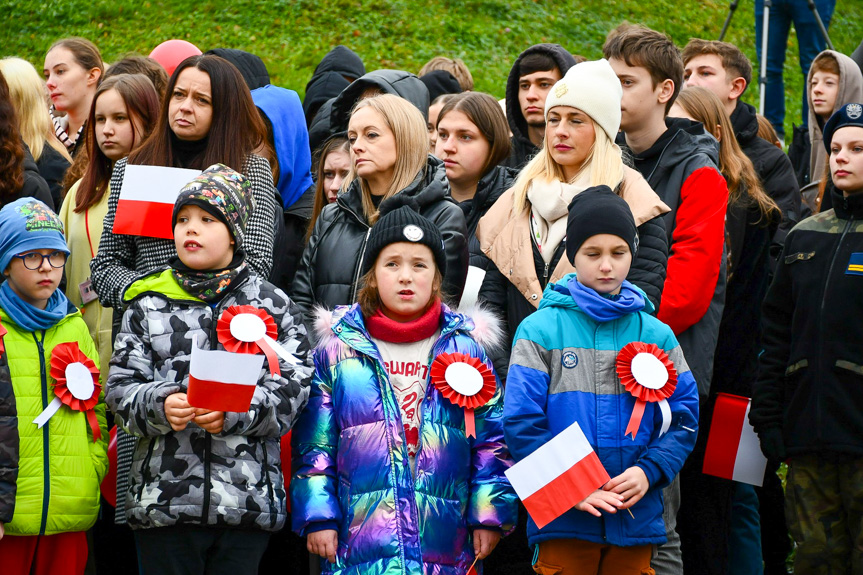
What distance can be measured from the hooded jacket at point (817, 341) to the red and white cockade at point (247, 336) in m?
2.11

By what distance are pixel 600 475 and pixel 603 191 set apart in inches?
44.4

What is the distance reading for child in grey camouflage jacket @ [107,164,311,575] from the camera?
3.75 m

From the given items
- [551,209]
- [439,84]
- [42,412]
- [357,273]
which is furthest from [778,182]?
[42,412]

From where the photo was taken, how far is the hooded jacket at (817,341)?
164 inches

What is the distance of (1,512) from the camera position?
12.7ft

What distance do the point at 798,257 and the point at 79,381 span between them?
10.1ft

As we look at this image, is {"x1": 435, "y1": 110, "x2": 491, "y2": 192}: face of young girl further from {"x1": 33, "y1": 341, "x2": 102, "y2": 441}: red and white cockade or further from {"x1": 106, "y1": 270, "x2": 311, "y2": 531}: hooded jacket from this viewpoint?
{"x1": 33, "y1": 341, "x2": 102, "y2": 441}: red and white cockade

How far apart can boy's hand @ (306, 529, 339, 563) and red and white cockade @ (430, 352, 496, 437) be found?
25.4 inches

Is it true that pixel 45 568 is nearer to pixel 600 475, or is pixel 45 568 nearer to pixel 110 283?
pixel 110 283

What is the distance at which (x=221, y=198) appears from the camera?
13.3 feet

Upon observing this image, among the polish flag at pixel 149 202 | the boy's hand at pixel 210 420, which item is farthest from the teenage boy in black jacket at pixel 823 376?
the polish flag at pixel 149 202

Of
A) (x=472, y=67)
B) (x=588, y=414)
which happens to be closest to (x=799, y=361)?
(x=588, y=414)

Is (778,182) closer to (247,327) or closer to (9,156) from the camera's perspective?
(247,327)

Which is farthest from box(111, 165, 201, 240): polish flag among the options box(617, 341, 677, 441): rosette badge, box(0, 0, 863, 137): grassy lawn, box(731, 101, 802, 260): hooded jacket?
box(0, 0, 863, 137): grassy lawn
